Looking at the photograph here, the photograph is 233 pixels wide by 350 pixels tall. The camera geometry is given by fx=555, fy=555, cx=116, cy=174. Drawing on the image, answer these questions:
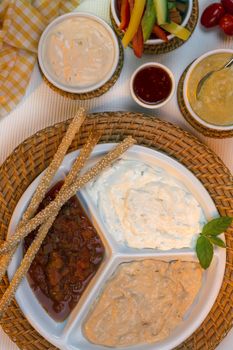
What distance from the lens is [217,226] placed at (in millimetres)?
1735

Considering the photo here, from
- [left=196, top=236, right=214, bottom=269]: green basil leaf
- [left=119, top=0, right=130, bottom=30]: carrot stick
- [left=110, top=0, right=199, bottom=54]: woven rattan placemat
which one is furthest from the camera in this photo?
[left=110, top=0, right=199, bottom=54]: woven rattan placemat

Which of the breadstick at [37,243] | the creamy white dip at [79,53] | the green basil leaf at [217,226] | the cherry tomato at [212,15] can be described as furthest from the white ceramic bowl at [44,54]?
the green basil leaf at [217,226]

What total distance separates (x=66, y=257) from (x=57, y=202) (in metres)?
0.20

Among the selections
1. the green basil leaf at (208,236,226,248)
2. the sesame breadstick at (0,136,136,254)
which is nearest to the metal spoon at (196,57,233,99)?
the sesame breadstick at (0,136,136,254)

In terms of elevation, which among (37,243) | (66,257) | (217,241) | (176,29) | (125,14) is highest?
(125,14)

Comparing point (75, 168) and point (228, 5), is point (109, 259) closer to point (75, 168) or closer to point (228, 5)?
→ point (75, 168)

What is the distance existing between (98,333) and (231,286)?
463mm

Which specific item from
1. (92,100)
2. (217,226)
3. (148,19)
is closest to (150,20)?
(148,19)

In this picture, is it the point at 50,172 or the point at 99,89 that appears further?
the point at 99,89

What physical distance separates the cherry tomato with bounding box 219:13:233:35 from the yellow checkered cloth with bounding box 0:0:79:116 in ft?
1.71

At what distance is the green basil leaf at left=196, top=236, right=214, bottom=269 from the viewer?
173 centimetres

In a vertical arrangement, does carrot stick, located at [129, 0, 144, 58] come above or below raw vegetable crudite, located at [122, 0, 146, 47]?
below

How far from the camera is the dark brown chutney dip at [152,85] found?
1868 mm

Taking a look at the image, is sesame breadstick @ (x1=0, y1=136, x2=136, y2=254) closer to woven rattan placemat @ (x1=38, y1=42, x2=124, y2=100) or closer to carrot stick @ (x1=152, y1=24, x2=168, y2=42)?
woven rattan placemat @ (x1=38, y1=42, x2=124, y2=100)
